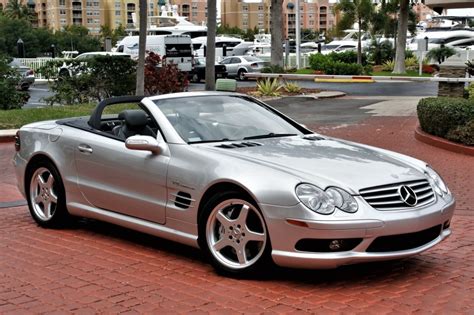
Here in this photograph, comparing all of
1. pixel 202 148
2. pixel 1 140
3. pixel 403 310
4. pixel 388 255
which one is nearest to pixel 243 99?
pixel 202 148

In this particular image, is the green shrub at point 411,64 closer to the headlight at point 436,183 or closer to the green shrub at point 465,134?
the green shrub at point 465,134

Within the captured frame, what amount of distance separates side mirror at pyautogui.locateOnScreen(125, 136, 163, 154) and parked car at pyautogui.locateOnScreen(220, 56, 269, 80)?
32.7 m

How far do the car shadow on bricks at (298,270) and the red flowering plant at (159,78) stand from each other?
1392cm

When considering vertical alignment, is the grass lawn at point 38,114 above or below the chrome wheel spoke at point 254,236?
below

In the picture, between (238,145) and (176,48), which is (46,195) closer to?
(238,145)

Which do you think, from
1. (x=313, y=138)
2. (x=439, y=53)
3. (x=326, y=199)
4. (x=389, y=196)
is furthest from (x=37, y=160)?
(x=439, y=53)

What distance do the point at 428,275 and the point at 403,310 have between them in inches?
36.5

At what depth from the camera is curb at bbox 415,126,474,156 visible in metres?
12.1

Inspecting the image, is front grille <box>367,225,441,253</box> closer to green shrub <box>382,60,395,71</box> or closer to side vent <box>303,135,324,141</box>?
side vent <box>303,135,324,141</box>

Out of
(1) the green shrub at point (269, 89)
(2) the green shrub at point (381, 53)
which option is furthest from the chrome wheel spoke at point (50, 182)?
(2) the green shrub at point (381, 53)

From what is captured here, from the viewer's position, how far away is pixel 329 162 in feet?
18.7

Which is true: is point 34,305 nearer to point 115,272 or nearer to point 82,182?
point 115,272

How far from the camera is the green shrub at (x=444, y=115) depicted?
1245 cm

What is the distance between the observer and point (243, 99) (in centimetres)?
724
